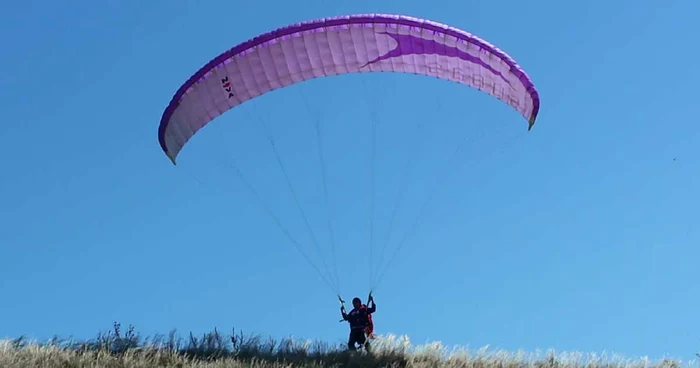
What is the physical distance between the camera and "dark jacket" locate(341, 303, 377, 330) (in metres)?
20.3

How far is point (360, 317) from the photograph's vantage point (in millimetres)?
20375

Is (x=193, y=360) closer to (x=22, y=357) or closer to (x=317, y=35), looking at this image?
(x=22, y=357)

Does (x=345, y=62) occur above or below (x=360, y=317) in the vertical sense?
above

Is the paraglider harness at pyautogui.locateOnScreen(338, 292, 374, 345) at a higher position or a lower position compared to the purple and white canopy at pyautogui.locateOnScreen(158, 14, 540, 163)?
lower

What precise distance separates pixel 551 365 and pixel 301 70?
656 cm

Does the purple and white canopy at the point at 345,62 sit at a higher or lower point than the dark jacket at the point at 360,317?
higher

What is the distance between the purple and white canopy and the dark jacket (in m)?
4.14

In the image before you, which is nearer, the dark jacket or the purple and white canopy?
the purple and white canopy

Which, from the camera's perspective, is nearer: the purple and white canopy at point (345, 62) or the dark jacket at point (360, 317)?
the purple and white canopy at point (345, 62)

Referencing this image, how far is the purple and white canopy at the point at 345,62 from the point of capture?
19562 mm

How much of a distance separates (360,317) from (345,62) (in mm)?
4427

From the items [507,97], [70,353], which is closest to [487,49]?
[507,97]

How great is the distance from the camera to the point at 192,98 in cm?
2025

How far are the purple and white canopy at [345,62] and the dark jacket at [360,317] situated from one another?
4139 mm
